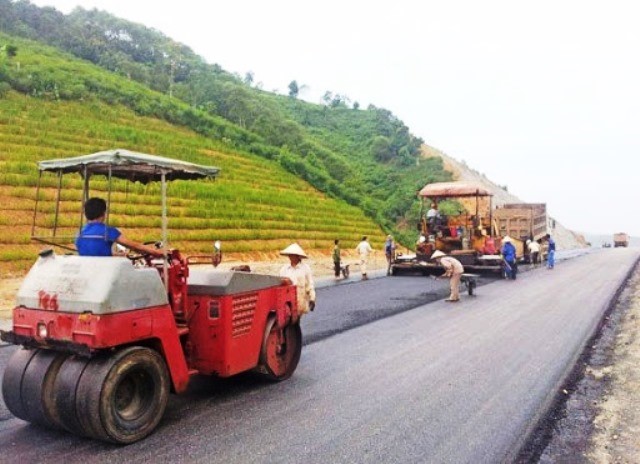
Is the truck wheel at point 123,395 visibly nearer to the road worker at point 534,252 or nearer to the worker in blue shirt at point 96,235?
the worker in blue shirt at point 96,235

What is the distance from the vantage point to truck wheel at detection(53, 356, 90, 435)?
4281 mm

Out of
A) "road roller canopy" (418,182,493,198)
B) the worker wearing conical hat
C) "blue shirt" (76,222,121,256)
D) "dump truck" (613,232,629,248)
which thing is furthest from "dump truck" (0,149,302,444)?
"dump truck" (613,232,629,248)

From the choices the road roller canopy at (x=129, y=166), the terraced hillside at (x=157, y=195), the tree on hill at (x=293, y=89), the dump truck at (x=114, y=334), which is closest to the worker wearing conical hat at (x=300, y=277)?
the dump truck at (x=114, y=334)

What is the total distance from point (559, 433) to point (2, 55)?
4284 centimetres

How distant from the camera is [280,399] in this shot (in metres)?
5.64

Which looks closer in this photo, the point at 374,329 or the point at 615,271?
the point at 374,329

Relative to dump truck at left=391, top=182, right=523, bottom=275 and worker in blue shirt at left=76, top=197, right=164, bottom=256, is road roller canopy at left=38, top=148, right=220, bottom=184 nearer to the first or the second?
worker in blue shirt at left=76, top=197, right=164, bottom=256

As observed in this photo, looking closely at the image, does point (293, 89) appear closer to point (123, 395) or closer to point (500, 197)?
point (500, 197)

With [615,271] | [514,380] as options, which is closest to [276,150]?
[615,271]

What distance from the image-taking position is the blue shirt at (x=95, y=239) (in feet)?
15.7

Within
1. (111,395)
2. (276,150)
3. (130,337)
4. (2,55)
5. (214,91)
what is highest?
(214,91)

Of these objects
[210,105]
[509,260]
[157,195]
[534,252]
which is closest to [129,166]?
[509,260]

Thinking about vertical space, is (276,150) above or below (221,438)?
above

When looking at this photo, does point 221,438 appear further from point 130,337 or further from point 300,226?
point 300,226
